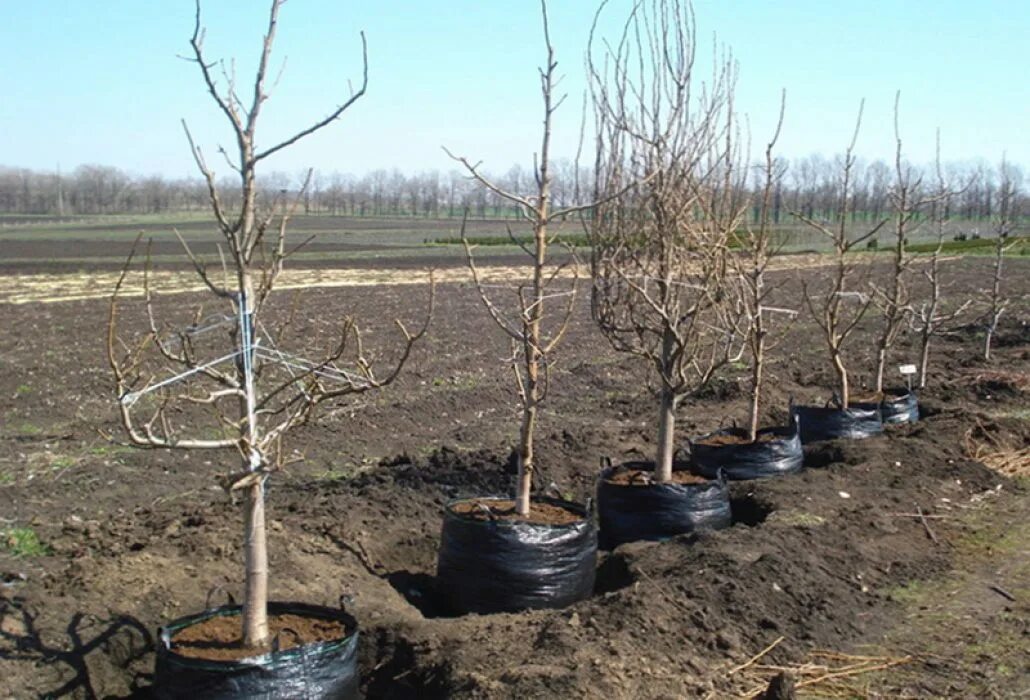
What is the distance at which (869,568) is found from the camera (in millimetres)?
6094

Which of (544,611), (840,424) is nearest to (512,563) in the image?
(544,611)

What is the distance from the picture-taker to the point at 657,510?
662 cm

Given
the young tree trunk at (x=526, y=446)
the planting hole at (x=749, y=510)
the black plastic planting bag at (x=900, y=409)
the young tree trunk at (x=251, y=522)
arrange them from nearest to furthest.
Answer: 1. the young tree trunk at (x=251, y=522)
2. the young tree trunk at (x=526, y=446)
3. the planting hole at (x=749, y=510)
4. the black plastic planting bag at (x=900, y=409)

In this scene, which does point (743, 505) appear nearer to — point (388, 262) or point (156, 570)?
point (156, 570)

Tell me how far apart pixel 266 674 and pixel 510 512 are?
2109 mm

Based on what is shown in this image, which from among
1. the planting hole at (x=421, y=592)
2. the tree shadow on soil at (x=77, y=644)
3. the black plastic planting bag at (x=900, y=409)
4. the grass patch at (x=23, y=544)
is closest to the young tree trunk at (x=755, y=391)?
the black plastic planting bag at (x=900, y=409)

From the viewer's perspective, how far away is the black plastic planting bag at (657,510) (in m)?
6.61

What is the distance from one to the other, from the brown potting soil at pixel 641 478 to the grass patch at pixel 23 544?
3454mm

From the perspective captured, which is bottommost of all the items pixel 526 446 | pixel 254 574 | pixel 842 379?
pixel 254 574

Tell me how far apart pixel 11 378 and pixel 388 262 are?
91.9 feet

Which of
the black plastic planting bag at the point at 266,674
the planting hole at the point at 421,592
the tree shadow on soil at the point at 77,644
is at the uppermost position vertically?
the black plastic planting bag at the point at 266,674

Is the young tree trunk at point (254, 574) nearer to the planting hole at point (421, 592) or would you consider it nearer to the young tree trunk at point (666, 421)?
the planting hole at point (421, 592)

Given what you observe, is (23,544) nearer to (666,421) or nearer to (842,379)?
(666,421)

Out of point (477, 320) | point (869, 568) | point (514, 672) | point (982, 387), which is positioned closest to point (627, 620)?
point (514, 672)
